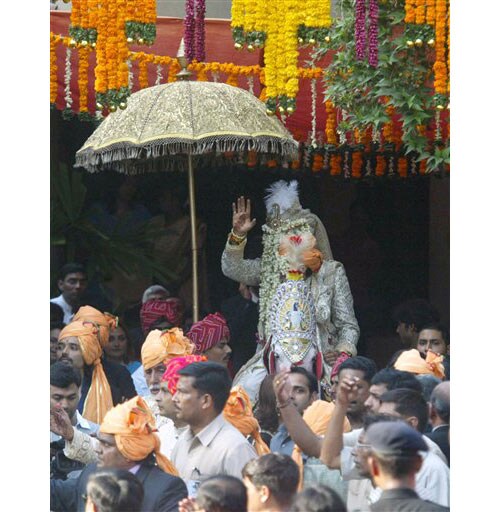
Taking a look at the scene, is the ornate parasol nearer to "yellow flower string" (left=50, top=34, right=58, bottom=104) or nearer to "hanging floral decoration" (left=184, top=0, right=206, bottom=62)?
"yellow flower string" (left=50, top=34, right=58, bottom=104)

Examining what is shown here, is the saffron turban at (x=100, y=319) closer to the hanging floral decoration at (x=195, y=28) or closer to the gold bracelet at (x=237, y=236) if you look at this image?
the gold bracelet at (x=237, y=236)

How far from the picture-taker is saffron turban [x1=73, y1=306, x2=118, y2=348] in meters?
8.47

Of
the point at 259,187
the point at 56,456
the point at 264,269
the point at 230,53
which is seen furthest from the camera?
the point at 259,187

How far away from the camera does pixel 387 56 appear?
8.28 meters

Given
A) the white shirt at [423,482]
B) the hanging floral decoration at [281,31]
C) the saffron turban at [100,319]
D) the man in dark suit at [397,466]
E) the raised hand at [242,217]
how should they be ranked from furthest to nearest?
the raised hand at [242,217]
the saffron turban at [100,319]
the hanging floral decoration at [281,31]
the white shirt at [423,482]
the man in dark suit at [397,466]

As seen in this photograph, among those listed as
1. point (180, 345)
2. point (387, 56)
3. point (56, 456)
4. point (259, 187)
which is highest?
point (387, 56)

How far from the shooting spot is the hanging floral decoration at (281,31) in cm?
789

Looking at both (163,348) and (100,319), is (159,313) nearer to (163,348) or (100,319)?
(100,319)

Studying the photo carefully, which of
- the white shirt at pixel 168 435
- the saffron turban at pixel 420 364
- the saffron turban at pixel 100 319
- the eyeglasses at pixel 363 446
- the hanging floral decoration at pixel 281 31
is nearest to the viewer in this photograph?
the eyeglasses at pixel 363 446

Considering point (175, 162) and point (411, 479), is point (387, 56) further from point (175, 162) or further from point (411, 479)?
point (411, 479)

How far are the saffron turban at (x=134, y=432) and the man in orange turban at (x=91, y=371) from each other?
3.89 ft

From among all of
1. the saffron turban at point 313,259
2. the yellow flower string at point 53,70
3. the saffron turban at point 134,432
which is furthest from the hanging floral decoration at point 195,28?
the saffron turban at point 134,432

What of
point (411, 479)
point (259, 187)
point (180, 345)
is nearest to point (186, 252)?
point (259, 187)

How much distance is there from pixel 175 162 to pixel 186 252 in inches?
28.2
